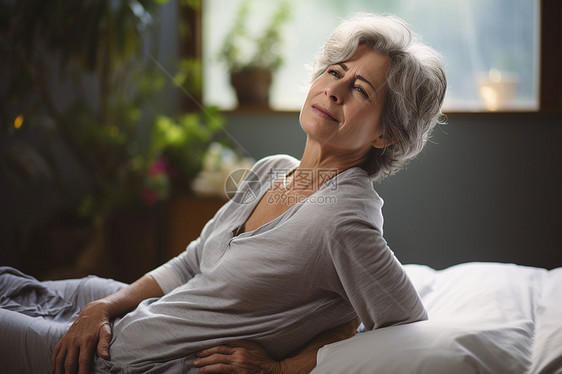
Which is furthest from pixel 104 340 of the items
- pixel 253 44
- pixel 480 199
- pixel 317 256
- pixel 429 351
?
pixel 253 44

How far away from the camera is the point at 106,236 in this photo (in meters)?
1.76

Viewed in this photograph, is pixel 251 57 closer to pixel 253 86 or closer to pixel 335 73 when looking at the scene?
pixel 253 86

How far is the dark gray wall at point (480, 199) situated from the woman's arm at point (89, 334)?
424 mm

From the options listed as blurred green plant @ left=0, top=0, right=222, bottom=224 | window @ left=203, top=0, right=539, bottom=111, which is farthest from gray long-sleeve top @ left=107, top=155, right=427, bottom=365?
blurred green plant @ left=0, top=0, right=222, bottom=224

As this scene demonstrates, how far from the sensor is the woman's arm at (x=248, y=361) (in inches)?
31.9

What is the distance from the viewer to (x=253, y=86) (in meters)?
2.40

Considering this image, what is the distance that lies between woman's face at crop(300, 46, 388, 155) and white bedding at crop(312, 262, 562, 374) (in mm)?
308

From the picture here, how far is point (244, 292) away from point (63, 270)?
0.84 meters

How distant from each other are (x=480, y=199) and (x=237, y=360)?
1.95 ft

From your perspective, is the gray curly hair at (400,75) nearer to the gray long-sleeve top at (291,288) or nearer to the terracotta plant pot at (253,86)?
the gray long-sleeve top at (291,288)

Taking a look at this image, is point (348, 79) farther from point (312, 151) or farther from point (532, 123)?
point (532, 123)

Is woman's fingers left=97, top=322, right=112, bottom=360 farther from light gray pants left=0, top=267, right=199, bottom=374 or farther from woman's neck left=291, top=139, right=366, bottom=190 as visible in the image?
woman's neck left=291, top=139, right=366, bottom=190

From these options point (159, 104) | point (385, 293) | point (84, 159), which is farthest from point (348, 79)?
point (159, 104)

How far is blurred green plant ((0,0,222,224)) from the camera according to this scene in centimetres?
142
